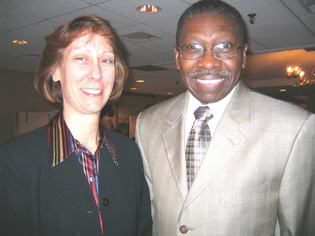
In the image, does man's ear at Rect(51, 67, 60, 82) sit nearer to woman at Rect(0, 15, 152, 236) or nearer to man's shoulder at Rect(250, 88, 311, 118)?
woman at Rect(0, 15, 152, 236)

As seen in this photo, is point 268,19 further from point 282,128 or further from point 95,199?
point 95,199

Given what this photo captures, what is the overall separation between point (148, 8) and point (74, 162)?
2.68 metres

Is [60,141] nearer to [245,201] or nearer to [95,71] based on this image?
[95,71]

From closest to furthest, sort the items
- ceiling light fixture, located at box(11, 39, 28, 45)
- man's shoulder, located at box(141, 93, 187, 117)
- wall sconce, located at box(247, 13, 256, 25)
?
man's shoulder, located at box(141, 93, 187, 117) < wall sconce, located at box(247, 13, 256, 25) < ceiling light fixture, located at box(11, 39, 28, 45)

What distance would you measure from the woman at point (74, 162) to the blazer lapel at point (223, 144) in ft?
1.26

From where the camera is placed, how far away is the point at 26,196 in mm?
1145

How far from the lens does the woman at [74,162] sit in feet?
3.77

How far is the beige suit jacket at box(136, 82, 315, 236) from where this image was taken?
125 centimetres

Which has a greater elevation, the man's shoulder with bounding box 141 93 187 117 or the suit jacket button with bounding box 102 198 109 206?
the man's shoulder with bounding box 141 93 187 117

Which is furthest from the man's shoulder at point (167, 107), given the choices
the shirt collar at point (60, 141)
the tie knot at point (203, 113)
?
the shirt collar at point (60, 141)

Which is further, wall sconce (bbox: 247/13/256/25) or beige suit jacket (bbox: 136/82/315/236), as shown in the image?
wall sconce (bbox: 247/13/256/25)

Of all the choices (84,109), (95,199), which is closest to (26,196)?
(95,199)

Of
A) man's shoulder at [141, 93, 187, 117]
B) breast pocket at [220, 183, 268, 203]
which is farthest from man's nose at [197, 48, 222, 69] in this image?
breast pocket at [220, 183, 268, 203]

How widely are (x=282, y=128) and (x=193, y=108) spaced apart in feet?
1.56
